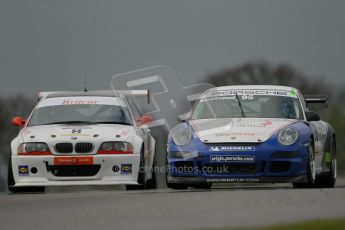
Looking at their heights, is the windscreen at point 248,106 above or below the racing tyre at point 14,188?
above

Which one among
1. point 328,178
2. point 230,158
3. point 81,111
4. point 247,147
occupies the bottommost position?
point 328,178

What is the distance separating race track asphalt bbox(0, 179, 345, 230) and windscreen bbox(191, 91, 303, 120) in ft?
9.42

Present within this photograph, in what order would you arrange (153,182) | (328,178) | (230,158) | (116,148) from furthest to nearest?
(153,182)
(328,178)
(116,148)
(230,158)

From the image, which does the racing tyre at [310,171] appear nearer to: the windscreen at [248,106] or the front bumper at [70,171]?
the windscreen at [248,106]

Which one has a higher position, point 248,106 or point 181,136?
point 248,106

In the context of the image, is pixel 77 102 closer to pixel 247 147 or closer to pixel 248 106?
pixel 248 106

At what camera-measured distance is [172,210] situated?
12.4 m

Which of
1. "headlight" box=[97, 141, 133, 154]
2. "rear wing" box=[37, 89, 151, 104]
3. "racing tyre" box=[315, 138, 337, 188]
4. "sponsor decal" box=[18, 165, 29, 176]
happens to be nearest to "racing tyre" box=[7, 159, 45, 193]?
Answer: "sponsor decal" box=[18, 165, 29, 176]

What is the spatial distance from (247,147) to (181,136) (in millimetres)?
988

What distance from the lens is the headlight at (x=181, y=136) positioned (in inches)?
667

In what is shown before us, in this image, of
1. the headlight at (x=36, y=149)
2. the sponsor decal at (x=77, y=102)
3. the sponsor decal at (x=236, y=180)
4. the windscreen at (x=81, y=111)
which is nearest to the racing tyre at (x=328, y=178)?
the sponsor decal at (x=236, y=180)

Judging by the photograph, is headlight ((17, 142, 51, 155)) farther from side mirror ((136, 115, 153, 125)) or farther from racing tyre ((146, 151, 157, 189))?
side mirror ((136, 115, 153, 125))

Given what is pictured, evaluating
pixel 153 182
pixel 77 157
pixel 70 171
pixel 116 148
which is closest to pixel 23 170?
pixel 70 171

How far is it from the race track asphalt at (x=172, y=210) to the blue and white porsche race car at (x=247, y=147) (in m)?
1.40
